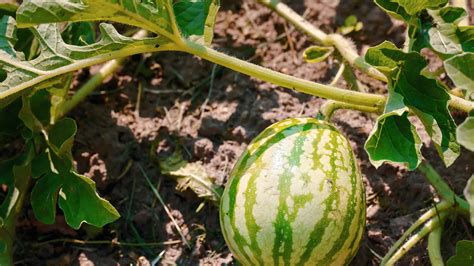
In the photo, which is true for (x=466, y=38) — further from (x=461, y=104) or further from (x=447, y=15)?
(x=461, y=104)

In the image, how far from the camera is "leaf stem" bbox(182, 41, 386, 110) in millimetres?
2623

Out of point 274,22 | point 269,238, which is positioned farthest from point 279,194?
point 274,22

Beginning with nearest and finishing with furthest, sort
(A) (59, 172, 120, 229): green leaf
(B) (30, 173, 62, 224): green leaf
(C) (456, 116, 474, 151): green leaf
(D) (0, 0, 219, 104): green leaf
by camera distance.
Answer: (C) (456, 116, 474, 151): green leaf < (D) (0, 0, 219, 104): green leaf < (A) (59, 172, 120, 229): green leaf < (B) (30, 173, 62, 224): green leaf

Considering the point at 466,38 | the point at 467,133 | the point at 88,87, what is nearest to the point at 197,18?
the point at 88,87

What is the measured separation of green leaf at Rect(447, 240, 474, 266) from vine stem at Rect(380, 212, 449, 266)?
33 cm

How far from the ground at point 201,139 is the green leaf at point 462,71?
85 centimetres

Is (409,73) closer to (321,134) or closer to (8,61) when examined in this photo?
(321,134)

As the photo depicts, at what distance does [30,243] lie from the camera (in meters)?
3.11

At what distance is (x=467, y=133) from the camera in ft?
7.11

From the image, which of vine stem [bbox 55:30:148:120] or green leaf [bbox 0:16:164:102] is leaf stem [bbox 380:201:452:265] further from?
vine stem [bbox 55:30:148:120]

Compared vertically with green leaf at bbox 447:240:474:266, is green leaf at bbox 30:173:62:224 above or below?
below

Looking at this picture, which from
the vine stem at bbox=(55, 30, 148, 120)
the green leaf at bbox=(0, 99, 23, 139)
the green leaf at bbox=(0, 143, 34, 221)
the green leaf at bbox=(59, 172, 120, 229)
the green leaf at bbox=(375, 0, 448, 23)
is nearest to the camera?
the green leaf at bbox=(375, 0, 448, 23)

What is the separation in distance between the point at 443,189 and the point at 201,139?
1.07 m

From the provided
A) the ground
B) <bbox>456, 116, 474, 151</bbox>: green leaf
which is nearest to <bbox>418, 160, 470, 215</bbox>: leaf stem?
the ground
